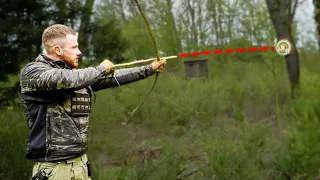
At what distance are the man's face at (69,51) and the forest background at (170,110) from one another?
1.94 metres

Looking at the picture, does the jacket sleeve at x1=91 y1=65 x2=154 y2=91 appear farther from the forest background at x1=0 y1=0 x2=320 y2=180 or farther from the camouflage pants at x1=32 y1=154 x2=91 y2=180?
the forest background at x1=0 y1=0 x2=320 y2=180

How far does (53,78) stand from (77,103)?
0.25 metres

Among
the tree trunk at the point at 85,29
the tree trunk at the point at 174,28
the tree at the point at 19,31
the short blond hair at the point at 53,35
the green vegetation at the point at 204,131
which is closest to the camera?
the short blond hair at the point at 53,35

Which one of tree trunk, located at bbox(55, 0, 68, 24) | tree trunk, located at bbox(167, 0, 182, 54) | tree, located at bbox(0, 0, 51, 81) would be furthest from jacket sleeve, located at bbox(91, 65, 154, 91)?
tree trunk, located at bbox(167, 0, 182, 54)

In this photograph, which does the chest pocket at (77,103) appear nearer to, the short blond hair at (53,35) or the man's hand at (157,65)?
the short blond hair at (53,35)

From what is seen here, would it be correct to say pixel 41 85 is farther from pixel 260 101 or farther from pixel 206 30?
pixel 206 30

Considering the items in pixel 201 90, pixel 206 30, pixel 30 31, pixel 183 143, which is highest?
pixel 206 30

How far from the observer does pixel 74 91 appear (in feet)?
7.21

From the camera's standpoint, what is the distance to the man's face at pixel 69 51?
2.16 m

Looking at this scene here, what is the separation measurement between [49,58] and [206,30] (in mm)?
15341

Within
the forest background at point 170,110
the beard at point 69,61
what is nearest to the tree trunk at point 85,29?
the forest background at point 170,110

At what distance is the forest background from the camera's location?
409cm

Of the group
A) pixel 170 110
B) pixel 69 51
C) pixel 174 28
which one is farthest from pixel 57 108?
pixel 174 28

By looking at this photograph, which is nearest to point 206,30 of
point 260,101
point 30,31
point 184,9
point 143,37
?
point 184,9
